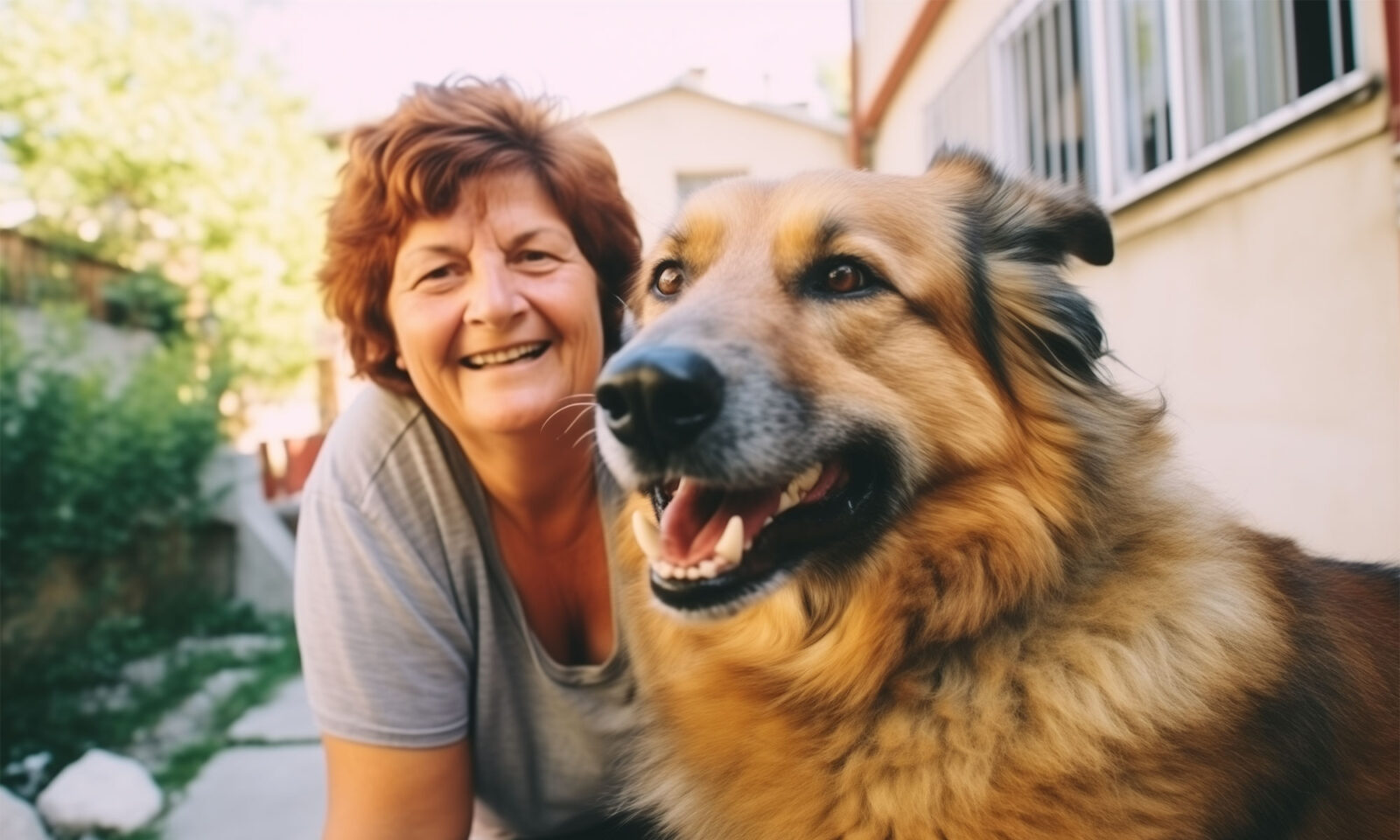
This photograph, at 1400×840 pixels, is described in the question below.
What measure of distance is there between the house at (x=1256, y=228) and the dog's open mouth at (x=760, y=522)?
26.7 inches

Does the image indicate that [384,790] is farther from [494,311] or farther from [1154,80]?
[1154,80]

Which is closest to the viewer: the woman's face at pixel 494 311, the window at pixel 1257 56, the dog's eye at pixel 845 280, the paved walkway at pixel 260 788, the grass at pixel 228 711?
the dog's eye at pixel 845 280

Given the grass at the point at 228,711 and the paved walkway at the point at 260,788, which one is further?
the grass at the point at 228,711

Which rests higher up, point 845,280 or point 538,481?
point 845,280

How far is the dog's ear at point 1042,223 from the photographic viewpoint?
6.38 feet

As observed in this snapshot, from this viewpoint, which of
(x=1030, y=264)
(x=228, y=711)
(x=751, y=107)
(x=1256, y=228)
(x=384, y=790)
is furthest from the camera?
(x=751, y=107)

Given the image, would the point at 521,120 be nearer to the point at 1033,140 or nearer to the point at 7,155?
the point at 1033,140

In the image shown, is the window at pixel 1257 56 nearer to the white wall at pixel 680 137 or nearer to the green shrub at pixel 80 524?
the green shrub at pixel 80 524

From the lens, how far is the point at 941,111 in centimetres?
666

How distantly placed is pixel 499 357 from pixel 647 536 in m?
0.71

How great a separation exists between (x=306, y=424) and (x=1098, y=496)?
9.96 meters

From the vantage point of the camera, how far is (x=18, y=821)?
2.97m

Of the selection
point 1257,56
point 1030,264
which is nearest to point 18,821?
point 1030,264

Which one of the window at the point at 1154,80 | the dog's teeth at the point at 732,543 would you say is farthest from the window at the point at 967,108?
the dog's teeth at the point at 732,543
